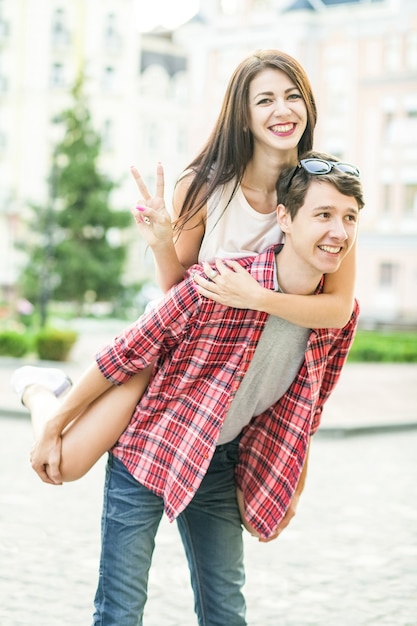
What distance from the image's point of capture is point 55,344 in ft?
50.0

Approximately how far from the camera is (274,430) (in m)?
2.71

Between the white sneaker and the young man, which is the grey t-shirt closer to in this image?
the young man

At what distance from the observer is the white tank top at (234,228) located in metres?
2.62

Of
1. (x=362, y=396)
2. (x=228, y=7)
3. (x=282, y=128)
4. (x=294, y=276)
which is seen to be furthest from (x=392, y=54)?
(x=294, y=276)

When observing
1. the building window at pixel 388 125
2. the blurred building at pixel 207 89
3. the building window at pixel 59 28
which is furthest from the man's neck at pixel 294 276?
the building window at pixel 59 28

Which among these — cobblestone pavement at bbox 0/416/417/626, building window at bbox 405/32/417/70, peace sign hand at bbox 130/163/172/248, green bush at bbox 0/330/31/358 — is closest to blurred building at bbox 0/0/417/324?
building window at bbox 405/32/417/70

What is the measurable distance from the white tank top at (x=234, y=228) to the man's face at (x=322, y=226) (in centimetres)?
18

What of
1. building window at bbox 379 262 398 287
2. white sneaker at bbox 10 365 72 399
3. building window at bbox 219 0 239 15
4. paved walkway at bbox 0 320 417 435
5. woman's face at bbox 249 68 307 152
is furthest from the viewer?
building window at bbox 219 0 239 15

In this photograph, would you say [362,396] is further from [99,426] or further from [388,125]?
[388,125]

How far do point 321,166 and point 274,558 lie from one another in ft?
10.7

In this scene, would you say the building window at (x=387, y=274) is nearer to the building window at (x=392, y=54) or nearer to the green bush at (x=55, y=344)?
the building window at (x=392, y=54)

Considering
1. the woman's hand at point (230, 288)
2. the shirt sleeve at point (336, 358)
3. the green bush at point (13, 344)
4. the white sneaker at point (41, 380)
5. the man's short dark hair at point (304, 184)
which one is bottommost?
the green bush at point (13, 344)

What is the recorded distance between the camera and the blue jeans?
2.48 meters

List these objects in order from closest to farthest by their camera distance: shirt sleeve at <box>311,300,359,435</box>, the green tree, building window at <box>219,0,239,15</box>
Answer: shirt sleeve at <box>311,300,359,435</box>
the green tree
building window at <box>219,0,239,15</box>
